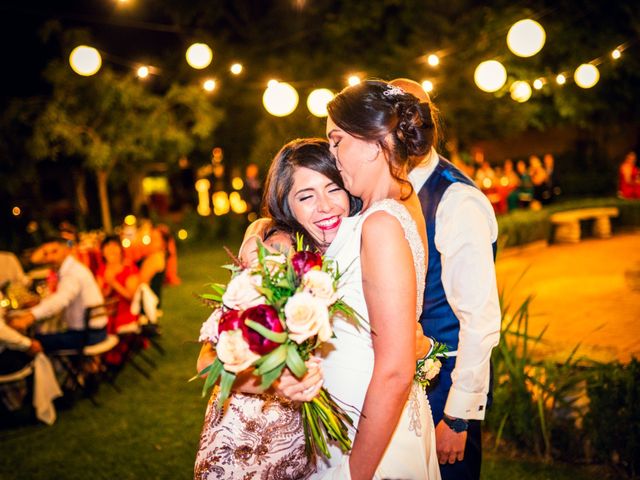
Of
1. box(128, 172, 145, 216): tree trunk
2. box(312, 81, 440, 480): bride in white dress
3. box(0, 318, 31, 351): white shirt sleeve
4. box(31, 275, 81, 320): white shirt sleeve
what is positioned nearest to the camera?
box(312, 81, 440, 480): bride in white dress

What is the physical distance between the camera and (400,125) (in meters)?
1.88

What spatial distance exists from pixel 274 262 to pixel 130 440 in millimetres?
3738

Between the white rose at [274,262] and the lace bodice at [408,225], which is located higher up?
the lace bodice at [408,225]

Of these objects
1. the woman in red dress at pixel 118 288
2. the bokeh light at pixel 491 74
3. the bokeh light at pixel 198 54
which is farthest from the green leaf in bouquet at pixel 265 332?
the bokeh light at pixel 491 74

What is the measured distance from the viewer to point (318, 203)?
2254mm

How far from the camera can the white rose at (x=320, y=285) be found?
1.58 meters

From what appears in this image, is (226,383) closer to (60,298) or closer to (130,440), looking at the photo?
(130,440)

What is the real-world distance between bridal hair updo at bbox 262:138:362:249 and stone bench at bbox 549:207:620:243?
12075 mm

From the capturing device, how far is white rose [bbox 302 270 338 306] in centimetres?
158

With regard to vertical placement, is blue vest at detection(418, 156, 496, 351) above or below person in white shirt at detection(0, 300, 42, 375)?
above

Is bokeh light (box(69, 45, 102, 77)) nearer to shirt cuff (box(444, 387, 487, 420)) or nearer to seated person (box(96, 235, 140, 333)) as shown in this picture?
seated person (box(96, 235, 140, 333))

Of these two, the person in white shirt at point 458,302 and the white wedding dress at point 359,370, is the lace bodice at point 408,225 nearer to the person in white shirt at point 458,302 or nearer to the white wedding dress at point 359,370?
the white wedding dress at point 359,370

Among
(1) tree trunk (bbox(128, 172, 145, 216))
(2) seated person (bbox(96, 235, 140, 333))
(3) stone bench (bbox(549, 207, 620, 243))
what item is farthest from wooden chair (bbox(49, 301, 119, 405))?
(1) tree trunk (bbox(128, 172, 145, 216))

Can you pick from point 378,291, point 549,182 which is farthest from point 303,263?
point 549,182
